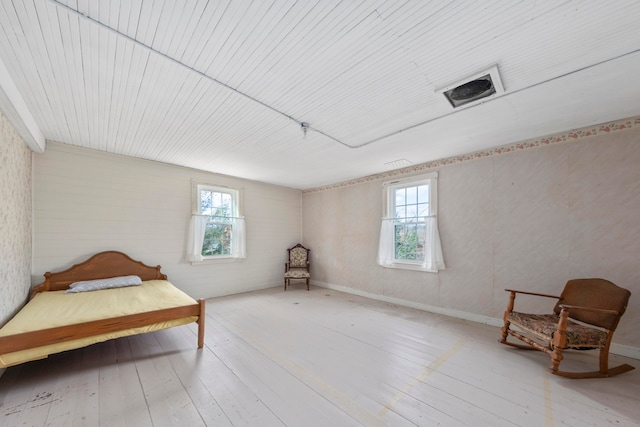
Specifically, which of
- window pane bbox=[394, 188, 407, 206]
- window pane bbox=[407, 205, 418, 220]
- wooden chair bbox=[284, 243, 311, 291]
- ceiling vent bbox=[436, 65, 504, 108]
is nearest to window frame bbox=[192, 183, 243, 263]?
wooden chair bbox=[284, 243, 311, 291]

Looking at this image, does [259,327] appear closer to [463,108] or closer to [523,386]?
[523,386]

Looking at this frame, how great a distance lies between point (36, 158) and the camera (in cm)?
328

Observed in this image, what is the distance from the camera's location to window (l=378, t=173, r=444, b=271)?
154 inches

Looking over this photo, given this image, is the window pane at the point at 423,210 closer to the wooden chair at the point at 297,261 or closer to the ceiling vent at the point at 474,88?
the ceiling vent at the point at 474,88

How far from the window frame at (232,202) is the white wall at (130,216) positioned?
0.10 meters

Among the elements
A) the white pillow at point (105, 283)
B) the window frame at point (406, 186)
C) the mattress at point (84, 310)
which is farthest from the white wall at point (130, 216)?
the window frame at point (406, 186)

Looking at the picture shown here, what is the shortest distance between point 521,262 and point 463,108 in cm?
222

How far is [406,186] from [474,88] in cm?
249

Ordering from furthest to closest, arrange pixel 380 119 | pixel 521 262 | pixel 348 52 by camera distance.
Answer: pixel 521 262 → pixel 380 119 → pixel 348 52

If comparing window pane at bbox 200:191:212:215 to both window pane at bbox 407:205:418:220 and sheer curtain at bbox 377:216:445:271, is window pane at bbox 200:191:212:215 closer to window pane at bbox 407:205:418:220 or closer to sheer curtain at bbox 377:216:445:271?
sheer curtain at bbox 377:216:445:271

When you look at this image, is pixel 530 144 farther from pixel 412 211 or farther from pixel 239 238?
pixel 239 238

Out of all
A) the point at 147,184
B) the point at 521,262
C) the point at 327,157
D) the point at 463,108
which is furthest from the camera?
the point at 147,184

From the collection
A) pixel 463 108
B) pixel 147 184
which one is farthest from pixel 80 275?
pixel 463 108

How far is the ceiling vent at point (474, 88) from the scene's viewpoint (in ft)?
6.07
